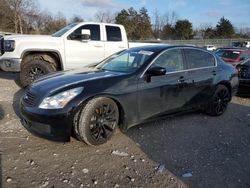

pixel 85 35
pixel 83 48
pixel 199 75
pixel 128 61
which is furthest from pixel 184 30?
pixel 128 61

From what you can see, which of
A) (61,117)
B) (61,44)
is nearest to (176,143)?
(61,117)

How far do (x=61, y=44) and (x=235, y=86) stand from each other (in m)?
4.84

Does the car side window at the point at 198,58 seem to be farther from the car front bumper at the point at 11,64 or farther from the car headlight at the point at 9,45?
the car headlight at the point at 9,45

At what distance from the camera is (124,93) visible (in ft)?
14.6

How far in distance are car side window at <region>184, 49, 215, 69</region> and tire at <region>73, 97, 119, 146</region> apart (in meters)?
2.03

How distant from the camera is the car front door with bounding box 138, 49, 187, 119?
4703 millimetres

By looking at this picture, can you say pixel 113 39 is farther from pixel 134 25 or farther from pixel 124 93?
pixel 134 25

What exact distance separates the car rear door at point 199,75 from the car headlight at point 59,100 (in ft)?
7.82

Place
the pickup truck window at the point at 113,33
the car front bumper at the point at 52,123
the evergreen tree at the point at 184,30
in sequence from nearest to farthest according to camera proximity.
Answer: the car front bumper at the point at 52,123 → the pickup truck window at the point at 113,33 → the evergreen tree at the point at 184,30

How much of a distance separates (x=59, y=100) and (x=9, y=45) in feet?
15.0

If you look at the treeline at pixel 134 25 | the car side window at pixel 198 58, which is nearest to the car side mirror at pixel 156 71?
the car side window at pixel 198 58

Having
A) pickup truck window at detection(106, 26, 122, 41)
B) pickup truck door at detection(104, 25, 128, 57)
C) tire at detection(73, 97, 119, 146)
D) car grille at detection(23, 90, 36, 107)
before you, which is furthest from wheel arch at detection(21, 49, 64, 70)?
tire at detection(73, 97, 119, 146)

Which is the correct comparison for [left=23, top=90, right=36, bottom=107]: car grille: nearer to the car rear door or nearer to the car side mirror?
the car side mirror

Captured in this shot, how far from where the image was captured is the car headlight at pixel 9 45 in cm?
770
